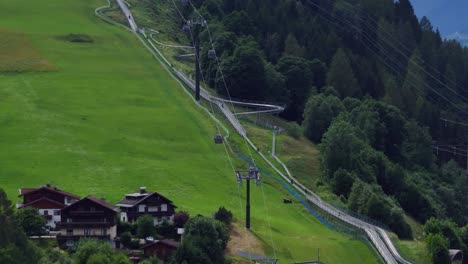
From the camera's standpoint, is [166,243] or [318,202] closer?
[166,243]

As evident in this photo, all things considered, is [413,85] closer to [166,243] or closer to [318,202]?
[318,202]

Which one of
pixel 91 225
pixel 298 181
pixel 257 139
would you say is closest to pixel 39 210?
pixel 91 225

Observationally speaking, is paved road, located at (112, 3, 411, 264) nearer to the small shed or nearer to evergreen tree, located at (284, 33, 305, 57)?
the small shed

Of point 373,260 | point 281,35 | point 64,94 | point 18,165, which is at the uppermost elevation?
point 281,35

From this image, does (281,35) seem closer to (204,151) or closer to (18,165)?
(204,151)

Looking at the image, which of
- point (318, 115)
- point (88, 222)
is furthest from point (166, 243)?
point (318, 115)

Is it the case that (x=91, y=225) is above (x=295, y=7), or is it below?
below

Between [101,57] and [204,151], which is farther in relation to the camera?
[101,57]
